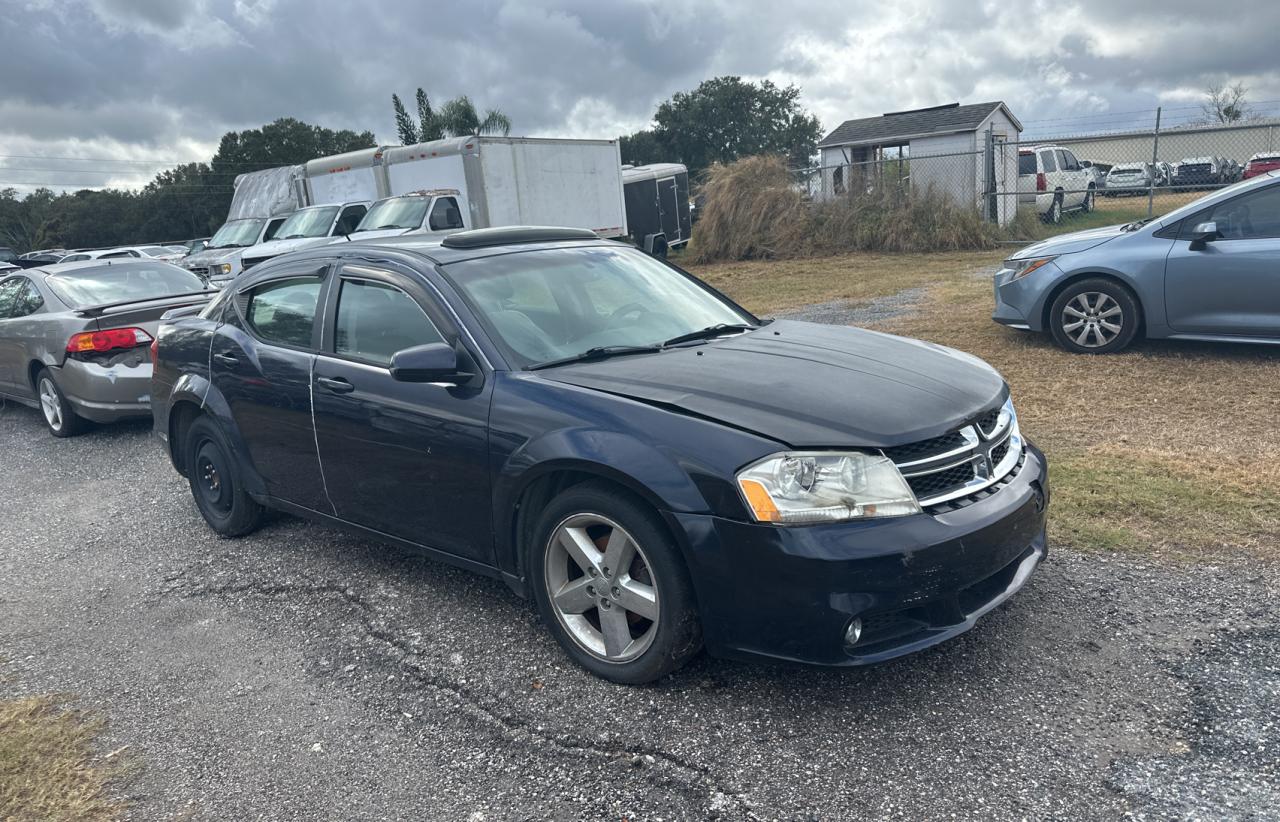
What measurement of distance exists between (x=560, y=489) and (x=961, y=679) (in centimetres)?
156

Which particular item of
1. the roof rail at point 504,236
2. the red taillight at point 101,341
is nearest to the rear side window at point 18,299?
the red taillight at point 101,341

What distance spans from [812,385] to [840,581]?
0.80 m

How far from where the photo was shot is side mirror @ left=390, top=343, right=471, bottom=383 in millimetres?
3553

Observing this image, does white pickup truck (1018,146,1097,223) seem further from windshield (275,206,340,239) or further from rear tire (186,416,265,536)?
rear tire (186,416,265,536)

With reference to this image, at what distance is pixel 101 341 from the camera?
25.1 ft

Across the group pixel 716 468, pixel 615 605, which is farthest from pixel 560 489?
pixel 716 468

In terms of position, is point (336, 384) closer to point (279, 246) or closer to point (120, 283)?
point (120, 283)

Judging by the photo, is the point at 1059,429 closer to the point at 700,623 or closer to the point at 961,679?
the point at 961,679

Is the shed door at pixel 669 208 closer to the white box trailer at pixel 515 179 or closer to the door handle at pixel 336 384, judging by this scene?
the white box trailer at pixel 515 179

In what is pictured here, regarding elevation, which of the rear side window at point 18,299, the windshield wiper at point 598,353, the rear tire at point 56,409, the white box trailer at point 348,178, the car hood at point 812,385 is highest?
the white box trailer at point 348,178

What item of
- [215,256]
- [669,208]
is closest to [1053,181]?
[669,208]

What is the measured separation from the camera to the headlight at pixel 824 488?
Result: 9.46 feet

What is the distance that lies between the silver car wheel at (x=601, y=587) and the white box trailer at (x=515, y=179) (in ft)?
41.1

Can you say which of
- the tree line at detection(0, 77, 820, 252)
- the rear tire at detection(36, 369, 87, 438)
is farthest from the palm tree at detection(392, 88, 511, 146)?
the rear tire at detection(36, 369, 87, 438)
